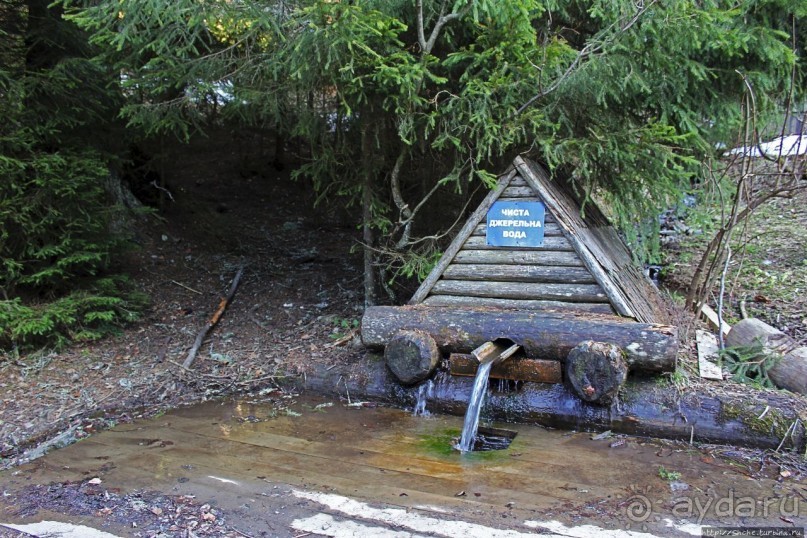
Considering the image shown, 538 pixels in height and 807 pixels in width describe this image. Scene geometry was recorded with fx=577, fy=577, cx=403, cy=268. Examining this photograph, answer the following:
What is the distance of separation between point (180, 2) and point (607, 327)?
15.5ft

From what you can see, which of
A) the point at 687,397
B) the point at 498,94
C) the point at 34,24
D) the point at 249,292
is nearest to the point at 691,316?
the point at 687,397

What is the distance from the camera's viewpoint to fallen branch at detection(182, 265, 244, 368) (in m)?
6.57

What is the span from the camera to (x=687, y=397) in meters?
4.73

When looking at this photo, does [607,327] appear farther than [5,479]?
Yes

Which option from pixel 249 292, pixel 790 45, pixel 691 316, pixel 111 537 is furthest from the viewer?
pixel 249 292

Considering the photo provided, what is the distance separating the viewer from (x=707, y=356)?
5.66 meters

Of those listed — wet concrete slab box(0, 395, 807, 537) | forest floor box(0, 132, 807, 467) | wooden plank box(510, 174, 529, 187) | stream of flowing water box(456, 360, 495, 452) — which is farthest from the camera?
wooden plank box(510, 174, 529, 187)

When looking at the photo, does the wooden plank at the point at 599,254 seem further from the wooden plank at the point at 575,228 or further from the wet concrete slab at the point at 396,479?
the wet concrete slab at the point at 396,479

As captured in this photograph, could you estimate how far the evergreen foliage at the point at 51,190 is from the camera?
6195 millimetres

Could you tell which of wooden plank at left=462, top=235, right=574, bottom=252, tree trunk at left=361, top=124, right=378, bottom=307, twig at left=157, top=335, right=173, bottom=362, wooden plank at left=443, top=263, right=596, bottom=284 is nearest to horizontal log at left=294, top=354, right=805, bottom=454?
wooden plank at left=443, top=263, right=596, bottom=284

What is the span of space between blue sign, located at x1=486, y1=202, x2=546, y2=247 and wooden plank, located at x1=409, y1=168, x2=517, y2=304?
0.28 ft

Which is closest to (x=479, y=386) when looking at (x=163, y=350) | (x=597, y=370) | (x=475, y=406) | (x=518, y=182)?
(x=475, y=406)

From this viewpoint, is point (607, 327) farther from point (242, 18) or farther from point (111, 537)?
point (242, 18)

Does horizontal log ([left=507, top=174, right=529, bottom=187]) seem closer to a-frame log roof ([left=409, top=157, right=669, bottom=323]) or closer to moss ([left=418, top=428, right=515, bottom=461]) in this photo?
a-frame log roof ([left=409, top=157, right=669, bottom=323])
